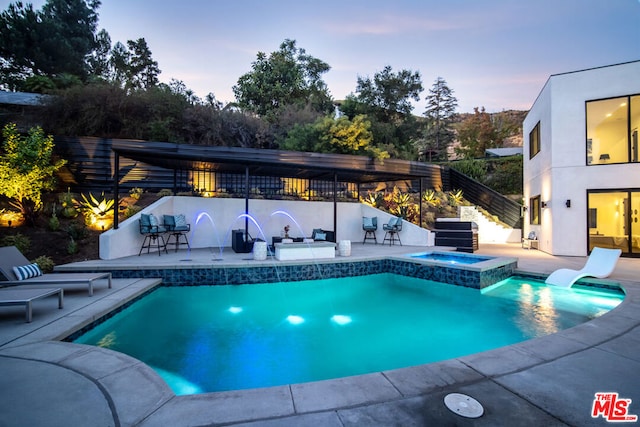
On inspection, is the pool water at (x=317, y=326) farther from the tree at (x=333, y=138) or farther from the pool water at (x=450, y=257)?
the tree at (x=333, y=138)

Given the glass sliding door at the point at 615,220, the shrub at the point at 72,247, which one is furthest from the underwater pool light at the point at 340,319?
the glass sliding door at the point at 615,220

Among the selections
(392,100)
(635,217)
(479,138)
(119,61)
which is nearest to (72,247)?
(635,217)

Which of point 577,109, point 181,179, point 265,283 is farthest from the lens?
point 181,179

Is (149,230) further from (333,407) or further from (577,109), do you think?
(577,109)

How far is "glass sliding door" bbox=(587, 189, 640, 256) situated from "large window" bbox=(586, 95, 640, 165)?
1087mm

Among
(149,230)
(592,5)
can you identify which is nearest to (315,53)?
(592,5)

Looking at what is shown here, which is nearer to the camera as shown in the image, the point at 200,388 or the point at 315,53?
the point at 200,388

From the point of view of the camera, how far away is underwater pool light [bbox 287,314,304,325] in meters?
4.64

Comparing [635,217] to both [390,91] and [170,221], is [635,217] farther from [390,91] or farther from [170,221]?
[390,91]

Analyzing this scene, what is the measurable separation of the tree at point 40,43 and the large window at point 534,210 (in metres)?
27.5

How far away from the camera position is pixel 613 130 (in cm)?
959

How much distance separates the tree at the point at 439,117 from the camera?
3362 cm

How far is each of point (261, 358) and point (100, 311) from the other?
231 centimetres

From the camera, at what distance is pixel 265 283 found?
6562mm
